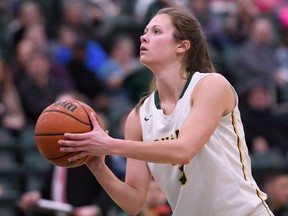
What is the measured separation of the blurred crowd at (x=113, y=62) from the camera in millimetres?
8719

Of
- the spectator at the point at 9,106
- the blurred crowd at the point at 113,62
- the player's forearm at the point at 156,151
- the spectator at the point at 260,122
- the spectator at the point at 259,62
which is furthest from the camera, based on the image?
the spectator at the point at 259,62

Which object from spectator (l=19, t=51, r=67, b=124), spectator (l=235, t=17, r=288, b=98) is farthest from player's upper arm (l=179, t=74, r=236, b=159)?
spectator (l=235, t=17, r=288, b=98)

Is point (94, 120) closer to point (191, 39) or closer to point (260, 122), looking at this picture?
point (191, 39)

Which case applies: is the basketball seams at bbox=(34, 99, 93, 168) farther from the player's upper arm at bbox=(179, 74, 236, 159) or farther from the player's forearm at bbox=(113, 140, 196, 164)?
the player's upper arm at bbox=(179, 74, 236, 159)

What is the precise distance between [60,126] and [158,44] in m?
0.72

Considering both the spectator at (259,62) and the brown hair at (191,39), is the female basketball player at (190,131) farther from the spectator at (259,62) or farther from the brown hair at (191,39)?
the spectator at (259,62)

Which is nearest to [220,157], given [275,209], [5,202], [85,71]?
[275,209]

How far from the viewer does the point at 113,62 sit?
32.2 feet

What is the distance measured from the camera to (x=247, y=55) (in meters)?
10.2

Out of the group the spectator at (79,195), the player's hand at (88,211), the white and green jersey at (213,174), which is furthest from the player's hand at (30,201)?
the white and green jersey at (213,174)

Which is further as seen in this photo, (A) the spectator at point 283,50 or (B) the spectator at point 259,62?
(A) the spectator at point 283,50

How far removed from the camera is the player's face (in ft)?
13.9

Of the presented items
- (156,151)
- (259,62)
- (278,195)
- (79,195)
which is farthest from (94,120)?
(259,62)

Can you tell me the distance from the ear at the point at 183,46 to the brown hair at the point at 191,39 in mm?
21
